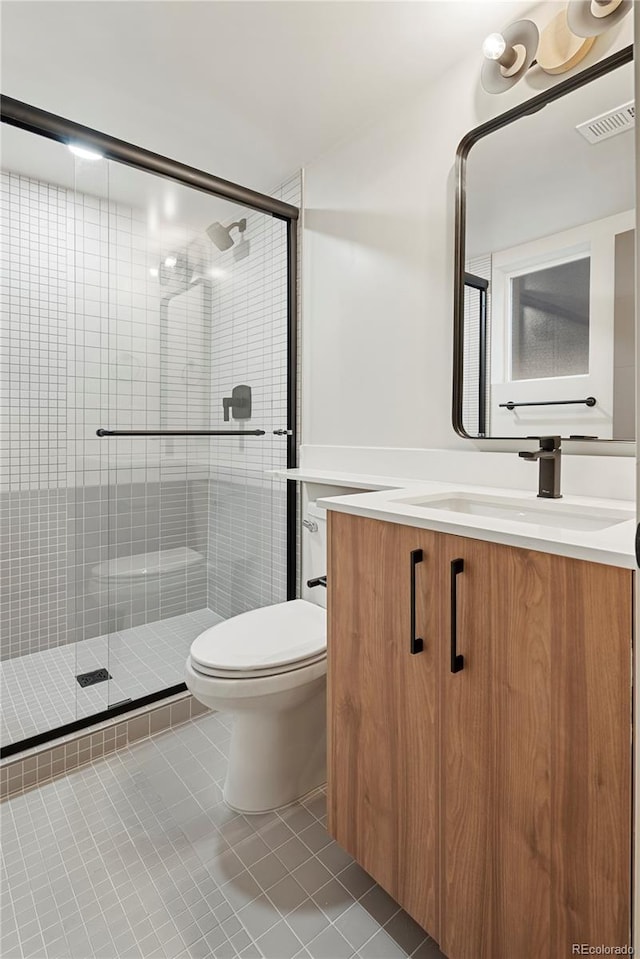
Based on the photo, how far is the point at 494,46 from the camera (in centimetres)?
133

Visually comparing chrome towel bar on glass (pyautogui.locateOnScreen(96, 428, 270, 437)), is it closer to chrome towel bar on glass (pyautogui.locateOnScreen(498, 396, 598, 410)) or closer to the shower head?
the shower head

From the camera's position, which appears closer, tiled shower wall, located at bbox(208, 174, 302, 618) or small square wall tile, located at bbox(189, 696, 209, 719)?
small square wall tile, located at bbox(189, 696, 209, 719)

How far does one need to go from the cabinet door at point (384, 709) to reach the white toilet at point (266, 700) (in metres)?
0.26

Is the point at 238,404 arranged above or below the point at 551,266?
below

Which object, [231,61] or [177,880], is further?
[231,61]

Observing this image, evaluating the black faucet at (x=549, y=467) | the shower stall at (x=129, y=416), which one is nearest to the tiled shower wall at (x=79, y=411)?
the shower stall at (x=129, y=416)

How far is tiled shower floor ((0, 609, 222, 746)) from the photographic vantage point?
177cm

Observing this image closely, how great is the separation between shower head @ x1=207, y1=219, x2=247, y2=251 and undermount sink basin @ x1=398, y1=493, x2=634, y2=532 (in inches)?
58.4

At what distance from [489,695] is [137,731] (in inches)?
58.5

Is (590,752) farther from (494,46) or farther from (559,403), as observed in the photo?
(494,46)

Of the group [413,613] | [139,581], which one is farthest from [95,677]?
[413,613]

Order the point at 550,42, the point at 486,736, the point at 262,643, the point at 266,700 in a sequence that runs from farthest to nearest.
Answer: the point at 262,643, the point at 266,700, the point at 550,42, the point at 486,736

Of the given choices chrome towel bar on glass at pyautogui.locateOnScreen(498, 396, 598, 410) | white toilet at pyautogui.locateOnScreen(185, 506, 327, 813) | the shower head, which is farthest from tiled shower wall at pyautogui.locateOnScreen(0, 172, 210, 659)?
chrome towel bar on glass at pyautogui.locateOnScreen(498, 396, 598, 410)
